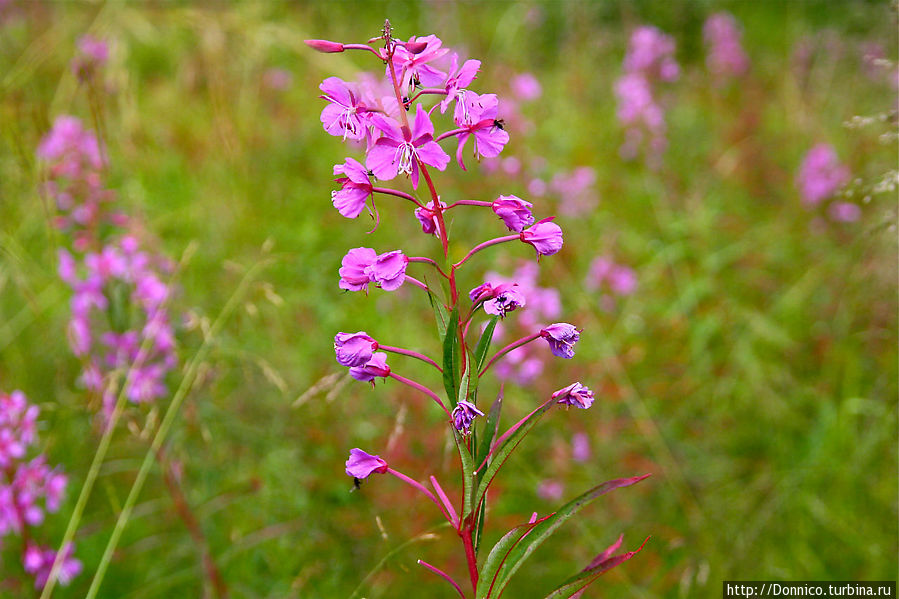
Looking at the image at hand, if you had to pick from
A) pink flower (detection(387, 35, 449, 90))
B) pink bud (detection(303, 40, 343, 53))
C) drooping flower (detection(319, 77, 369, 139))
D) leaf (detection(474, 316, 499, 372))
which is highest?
pink bud (detection(303, 40, 343, 53))

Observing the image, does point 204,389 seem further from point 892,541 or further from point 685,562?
point 892,541

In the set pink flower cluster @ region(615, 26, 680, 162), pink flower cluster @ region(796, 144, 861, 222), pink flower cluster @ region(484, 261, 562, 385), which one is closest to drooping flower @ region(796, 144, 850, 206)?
pink flower cluster @ region(796, 144, 861, 222)

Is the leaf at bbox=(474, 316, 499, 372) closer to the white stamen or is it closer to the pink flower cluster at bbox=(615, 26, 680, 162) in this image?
the white stamen

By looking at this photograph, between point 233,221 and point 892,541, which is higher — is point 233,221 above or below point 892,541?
above

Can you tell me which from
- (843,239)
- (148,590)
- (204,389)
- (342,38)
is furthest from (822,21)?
(148,590)

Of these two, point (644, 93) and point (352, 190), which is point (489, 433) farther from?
point (644, 93)

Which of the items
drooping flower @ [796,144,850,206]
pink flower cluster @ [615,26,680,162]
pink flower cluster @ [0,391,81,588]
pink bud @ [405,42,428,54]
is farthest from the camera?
pink flower cluster @ [615,26,680,162]
